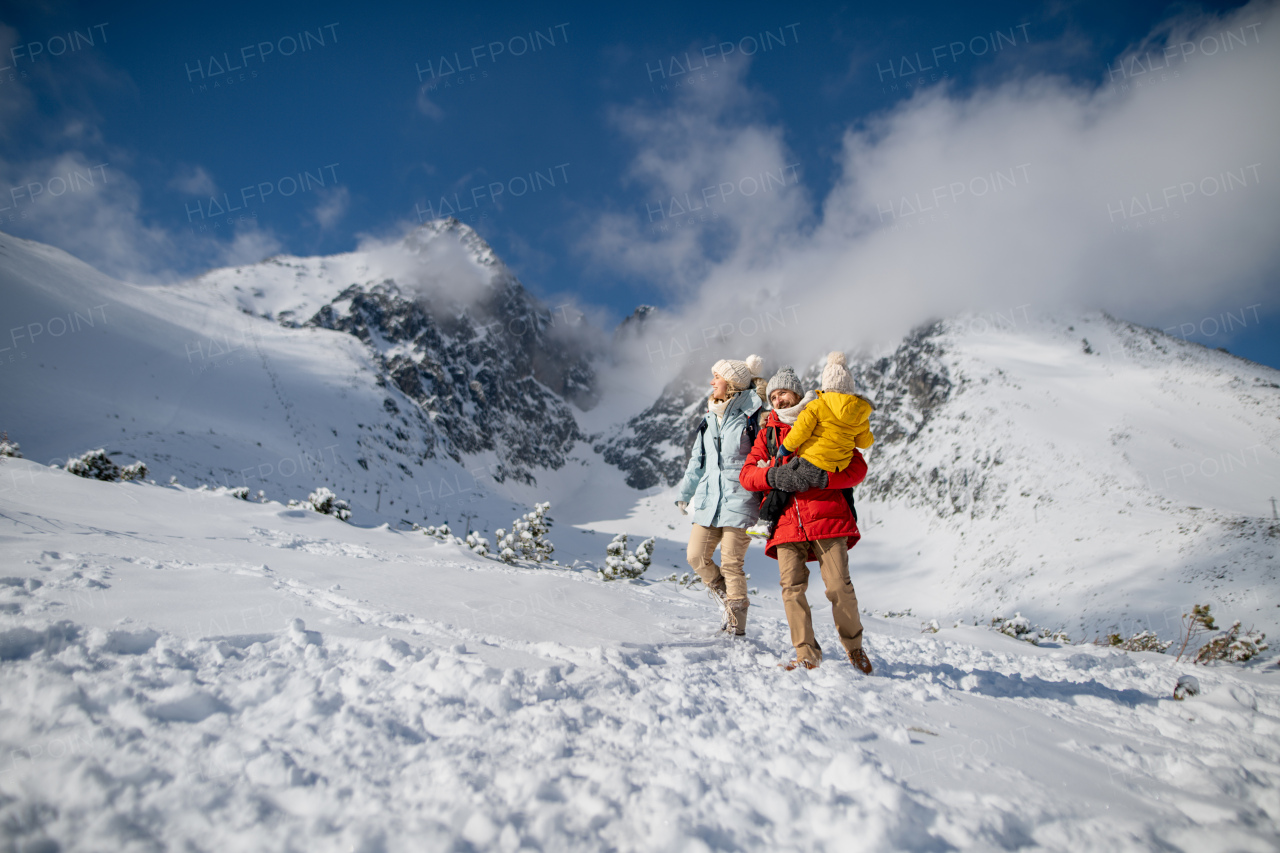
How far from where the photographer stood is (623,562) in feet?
37.6

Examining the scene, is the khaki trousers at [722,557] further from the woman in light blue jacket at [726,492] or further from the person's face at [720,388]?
the person's face at [720,388]

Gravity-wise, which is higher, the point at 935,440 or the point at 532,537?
the point at 532,537

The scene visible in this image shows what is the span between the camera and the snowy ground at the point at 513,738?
5.00ft

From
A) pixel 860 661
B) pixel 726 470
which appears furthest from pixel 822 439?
pixel 860 661

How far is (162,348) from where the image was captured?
3422cm

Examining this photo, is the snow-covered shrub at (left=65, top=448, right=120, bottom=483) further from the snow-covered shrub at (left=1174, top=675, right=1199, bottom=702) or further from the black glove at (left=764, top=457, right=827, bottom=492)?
the snow-covered shrub at (left=1174, top=675, right=1199, bottom=702)

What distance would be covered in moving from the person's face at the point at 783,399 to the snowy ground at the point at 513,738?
2018 mm

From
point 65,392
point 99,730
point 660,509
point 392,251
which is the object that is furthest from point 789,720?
point 392,251

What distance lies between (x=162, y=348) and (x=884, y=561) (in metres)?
57.1

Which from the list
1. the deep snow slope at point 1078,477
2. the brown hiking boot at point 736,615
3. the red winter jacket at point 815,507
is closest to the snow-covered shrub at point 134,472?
the brown hiking boot at point 736,615

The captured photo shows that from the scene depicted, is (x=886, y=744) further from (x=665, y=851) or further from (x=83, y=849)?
(x=83, y=849)

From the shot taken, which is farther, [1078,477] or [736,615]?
[1078,477]

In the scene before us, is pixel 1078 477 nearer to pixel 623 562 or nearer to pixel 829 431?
pixel 623 562

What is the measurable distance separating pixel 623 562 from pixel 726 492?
24.7ft
